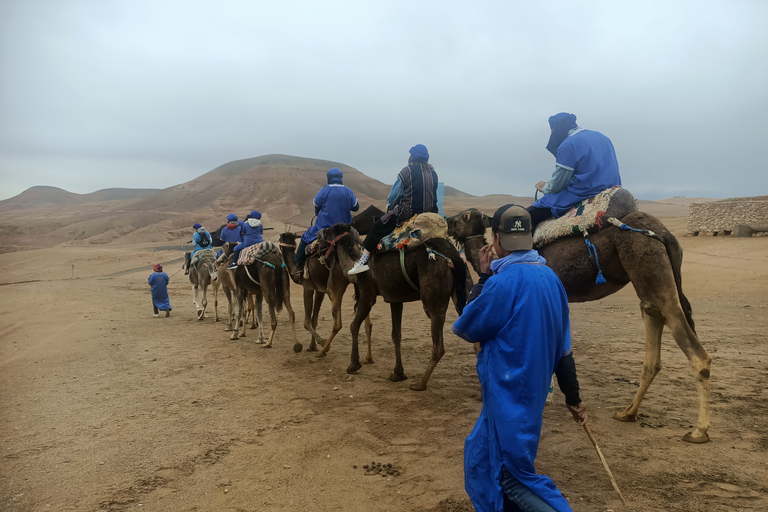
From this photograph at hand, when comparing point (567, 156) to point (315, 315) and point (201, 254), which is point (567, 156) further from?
point (201, 254)

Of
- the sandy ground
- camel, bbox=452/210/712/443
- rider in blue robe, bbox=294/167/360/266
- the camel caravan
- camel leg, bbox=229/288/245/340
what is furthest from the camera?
camel leg, bbox=229/288/245/340

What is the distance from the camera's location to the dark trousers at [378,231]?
301 inches

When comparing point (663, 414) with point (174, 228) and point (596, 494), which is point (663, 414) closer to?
point (596, 494)

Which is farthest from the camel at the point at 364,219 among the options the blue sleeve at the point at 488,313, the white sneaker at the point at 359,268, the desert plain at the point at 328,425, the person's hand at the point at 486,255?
the blue sleeve at the point at 488,313

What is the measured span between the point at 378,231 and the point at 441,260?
1.21 metres

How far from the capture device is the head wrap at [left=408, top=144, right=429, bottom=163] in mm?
7527

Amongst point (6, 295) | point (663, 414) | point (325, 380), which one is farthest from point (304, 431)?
point (6, 295)

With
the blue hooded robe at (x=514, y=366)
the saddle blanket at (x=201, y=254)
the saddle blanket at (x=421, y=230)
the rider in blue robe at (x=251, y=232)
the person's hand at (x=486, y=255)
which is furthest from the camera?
the saddle blanket at (x=201, y=254)

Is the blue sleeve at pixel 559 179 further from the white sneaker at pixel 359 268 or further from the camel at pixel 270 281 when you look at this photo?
the camel at pixel 270 281

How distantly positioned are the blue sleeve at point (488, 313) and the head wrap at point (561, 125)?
3957mm

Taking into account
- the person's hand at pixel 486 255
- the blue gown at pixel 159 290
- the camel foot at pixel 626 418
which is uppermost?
the person's hand at pixel 486 255

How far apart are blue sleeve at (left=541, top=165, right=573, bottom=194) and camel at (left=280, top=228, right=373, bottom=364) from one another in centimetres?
361

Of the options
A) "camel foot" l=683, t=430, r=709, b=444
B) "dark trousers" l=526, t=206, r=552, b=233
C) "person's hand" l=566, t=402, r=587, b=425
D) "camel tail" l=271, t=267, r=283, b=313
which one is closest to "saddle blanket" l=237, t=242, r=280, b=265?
"camel tail" l=271, t=267, r=283, b=313

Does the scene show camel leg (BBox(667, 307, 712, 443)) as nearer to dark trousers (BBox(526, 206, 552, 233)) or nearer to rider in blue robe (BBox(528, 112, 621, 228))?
rider in blue robe (BBox(528, 112, 621, 228))
